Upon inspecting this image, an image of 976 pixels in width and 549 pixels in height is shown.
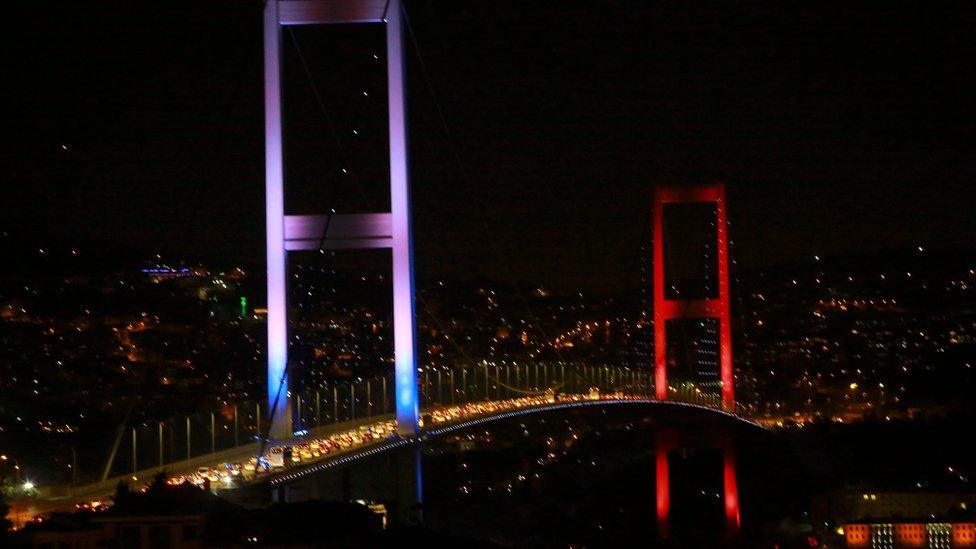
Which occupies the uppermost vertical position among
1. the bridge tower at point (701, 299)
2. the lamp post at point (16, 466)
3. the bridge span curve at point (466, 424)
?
the bridge tower at point (701, 299)

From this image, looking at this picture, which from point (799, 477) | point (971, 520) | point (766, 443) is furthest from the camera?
point (766, 443)

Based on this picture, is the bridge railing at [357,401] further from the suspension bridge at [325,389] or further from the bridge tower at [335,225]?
the bridge tower at [335,225]

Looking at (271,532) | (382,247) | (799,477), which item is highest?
(382,247)

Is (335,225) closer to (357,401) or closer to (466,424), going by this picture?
(357,401)

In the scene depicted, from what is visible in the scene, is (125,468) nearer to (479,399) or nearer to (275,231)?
(275,231)

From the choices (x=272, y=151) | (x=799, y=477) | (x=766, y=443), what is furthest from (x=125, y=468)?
(x=766, y=443)

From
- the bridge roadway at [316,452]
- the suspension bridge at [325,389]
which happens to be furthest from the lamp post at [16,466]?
the suspension bridge at [325,389]
